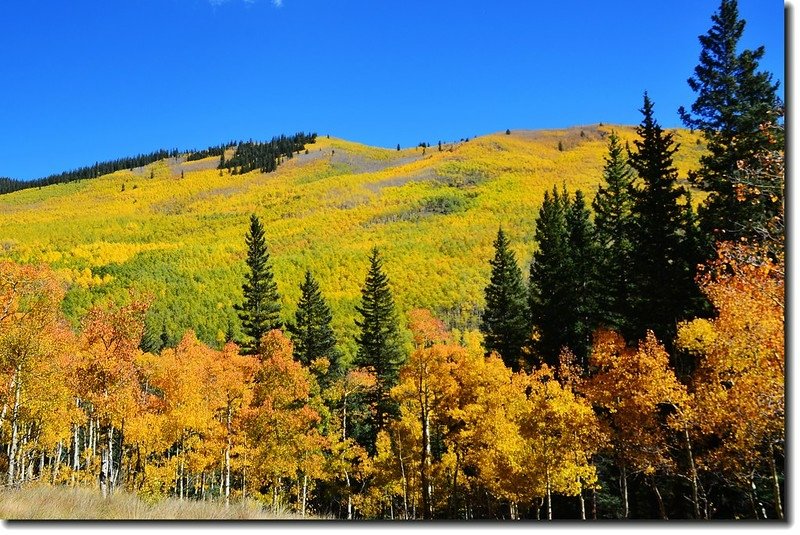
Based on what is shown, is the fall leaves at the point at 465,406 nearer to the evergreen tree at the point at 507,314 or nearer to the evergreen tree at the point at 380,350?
the evergreen tree at the point at 380,350

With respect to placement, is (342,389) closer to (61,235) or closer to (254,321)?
Result: (254,321)

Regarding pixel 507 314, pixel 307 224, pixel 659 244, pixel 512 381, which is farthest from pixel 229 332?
pixel 307 224

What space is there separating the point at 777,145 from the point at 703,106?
5043mm

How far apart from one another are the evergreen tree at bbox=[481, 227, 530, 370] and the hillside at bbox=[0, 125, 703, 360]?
836cm

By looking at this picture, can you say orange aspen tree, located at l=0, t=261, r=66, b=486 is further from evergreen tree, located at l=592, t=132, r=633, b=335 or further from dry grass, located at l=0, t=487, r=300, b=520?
evergreen tree, located at l=592, t=132, r=633, b=335

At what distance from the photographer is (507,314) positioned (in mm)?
35531

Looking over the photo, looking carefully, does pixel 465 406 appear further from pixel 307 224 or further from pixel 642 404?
pixel 307 224

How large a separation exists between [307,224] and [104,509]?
324ft

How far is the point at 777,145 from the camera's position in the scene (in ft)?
29.4

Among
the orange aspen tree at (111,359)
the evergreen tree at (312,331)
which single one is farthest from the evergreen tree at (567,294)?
the orange aspen tree at (111,359)

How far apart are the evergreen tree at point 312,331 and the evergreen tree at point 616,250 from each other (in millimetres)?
18841

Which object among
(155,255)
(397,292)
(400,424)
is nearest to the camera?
(400,424)

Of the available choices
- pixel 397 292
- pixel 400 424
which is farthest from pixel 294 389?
pixel 397 292

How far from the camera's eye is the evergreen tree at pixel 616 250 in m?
23.5
